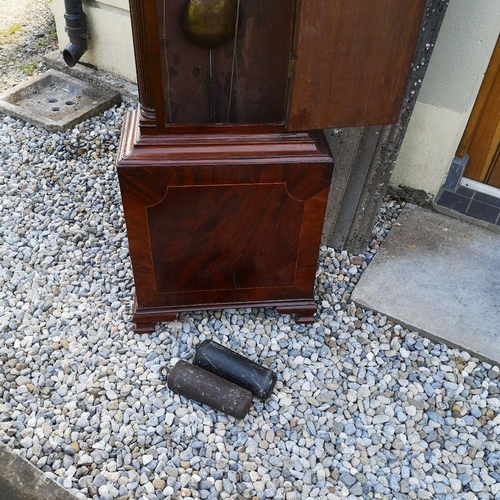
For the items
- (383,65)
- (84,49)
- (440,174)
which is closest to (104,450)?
(383,65)

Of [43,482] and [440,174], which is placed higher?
[440,174]

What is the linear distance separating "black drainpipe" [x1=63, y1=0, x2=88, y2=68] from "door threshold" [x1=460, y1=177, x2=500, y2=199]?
260cm

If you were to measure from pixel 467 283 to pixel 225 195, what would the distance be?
51.9 inches

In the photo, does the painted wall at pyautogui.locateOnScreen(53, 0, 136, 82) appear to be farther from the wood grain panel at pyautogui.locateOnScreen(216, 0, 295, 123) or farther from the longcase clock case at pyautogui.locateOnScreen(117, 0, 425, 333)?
the wood grain panel at pyautogui.locateOnScreen(216, 0, 295, 123)

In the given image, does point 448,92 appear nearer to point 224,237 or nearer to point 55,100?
point 224,237

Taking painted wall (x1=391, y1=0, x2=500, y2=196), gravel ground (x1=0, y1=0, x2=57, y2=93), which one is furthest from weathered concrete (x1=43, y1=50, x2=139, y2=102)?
painted wall (x1=391, y1=0, x2=500, y2=196)

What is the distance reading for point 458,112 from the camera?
8.45 ft

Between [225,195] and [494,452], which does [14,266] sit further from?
[494,452]

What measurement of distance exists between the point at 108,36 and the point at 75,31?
0.69ft

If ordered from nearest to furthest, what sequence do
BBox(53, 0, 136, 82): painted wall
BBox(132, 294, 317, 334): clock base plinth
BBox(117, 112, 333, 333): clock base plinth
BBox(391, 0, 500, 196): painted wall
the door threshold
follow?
BBox(117, 112, 333, 333): clock base plinth
BBox(132, 294, 317, 334): clock base plinth
BBox(391, 0, 500, 196): painted wall
the door threshold
BBox(53, 0, 136, 82): painted wall

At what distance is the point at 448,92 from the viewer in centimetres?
255

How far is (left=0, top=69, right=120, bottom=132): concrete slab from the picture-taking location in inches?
135

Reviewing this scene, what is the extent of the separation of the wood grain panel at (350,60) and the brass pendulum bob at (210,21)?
22cm

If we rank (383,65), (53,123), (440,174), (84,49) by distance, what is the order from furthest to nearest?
1. (84,49)
2. (53,123)
3. (440,174)
4. (383,65)
